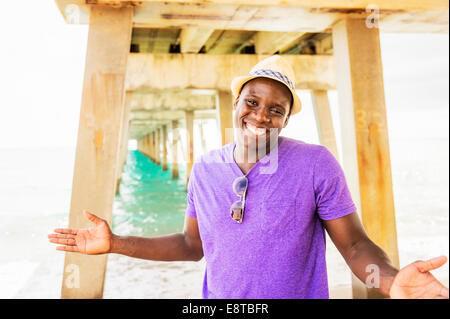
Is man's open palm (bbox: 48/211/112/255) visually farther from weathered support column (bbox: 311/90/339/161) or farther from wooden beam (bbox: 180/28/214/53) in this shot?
weathered support column (bbox: 311/90/339/161)

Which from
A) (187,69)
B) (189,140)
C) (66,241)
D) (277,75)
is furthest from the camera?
(189,140)

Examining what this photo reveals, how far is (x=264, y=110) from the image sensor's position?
196cm

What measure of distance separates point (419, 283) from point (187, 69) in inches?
368

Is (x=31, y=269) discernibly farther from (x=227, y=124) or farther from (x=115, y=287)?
(x=227, y=124)

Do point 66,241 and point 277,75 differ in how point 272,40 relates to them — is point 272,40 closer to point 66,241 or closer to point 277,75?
point 277,75

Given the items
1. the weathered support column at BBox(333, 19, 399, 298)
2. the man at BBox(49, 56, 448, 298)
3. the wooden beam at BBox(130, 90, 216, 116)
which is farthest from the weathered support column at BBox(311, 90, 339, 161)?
the man at BBox(49, 56, 448, 298)

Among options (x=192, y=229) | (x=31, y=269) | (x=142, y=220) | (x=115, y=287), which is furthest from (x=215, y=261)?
(x=142, y=220)

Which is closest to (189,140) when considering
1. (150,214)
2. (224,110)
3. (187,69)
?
(150,214)

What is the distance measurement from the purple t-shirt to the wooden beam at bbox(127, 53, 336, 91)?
828 centimetres

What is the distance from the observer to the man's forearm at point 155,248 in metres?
2.07

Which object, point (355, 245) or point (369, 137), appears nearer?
point (355, 245)

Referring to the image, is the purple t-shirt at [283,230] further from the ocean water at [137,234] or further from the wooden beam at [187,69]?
the wooden beam at [187,69]

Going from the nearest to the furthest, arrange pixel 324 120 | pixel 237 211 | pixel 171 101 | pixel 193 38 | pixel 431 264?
1. pixel 431 264
2. pixel 237 211
3. pixel 193 38
4. pixel 324 120
5. pixel 171 101

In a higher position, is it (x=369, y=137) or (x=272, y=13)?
(x=272, y=13)
